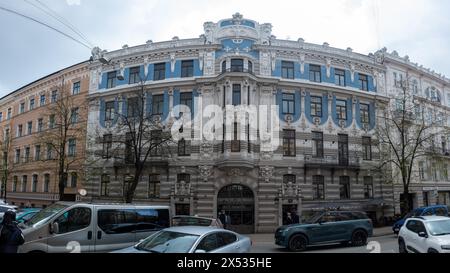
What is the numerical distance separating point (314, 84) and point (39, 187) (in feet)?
104

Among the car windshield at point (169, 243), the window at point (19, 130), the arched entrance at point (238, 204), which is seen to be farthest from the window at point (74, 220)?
the window at point (19, 130)

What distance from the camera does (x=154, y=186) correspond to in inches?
999

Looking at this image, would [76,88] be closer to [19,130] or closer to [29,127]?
[29,127]

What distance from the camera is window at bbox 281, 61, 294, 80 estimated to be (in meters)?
26.4

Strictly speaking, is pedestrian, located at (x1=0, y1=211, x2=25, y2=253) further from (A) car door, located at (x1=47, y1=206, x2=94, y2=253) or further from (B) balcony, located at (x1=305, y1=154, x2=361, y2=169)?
(B) balcony, located at (x1=305, y1=154, x2=361, y2=169)

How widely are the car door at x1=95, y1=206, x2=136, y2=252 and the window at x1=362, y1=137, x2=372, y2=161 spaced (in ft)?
78.8

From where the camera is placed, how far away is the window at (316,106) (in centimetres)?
2648

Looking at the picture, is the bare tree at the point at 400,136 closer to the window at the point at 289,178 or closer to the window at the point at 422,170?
the window at the point at 422,170

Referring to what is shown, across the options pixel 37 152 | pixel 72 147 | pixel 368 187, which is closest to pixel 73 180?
pixel 72 147

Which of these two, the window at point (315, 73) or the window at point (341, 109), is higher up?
the window at point (315, 73)

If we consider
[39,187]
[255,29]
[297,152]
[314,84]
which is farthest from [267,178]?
[39,187]

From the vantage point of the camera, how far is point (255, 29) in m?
26.2

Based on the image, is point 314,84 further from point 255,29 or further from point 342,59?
point 255,29

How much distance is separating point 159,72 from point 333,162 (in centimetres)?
1799
